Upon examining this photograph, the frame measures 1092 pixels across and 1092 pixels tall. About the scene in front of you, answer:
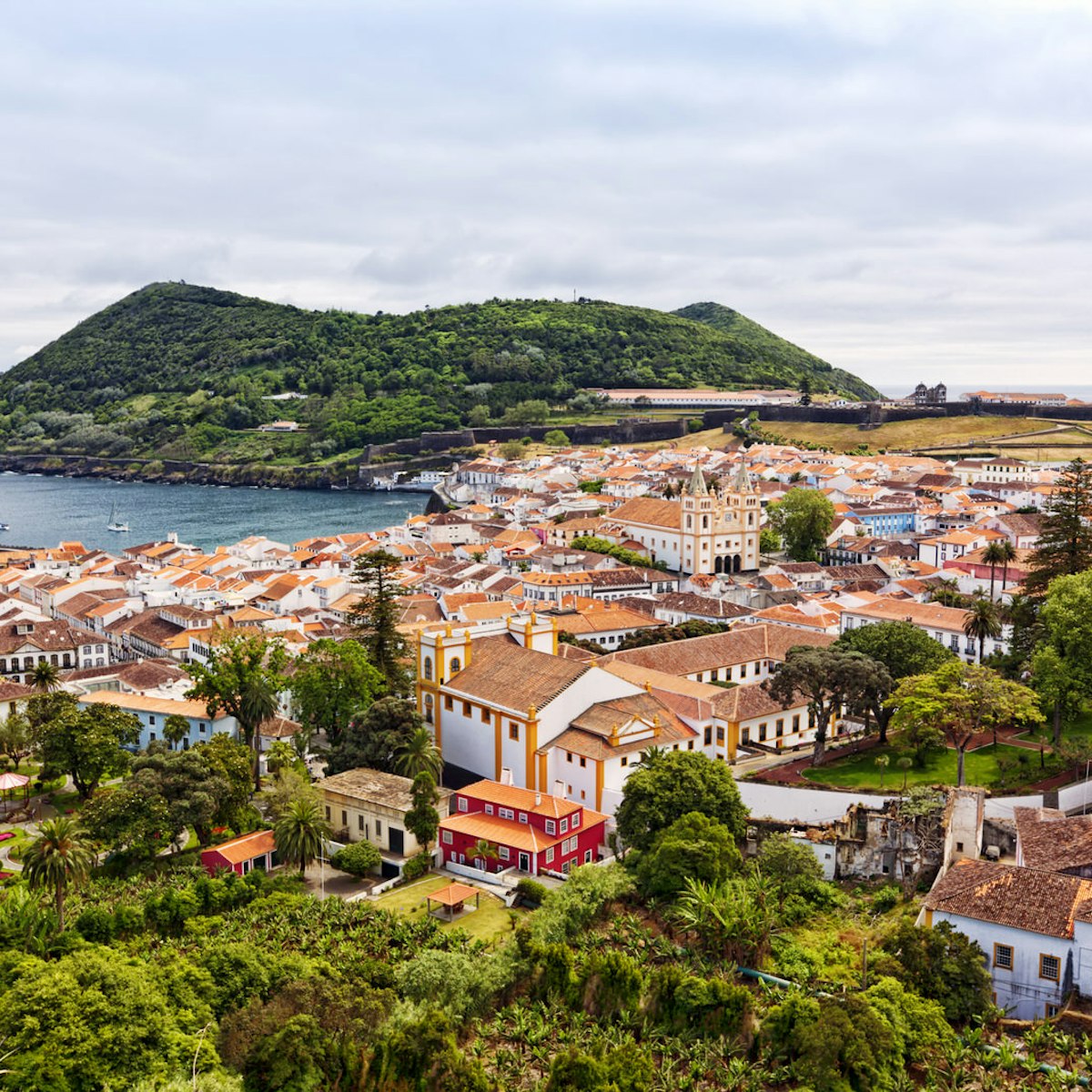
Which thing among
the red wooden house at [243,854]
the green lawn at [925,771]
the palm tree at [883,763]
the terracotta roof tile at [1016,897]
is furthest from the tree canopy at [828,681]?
the red wooden house at [243,854]

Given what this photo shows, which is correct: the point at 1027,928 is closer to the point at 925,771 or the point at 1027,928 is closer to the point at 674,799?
the point at 674,799

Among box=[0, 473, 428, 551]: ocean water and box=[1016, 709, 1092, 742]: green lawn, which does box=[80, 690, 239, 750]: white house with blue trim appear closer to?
box=[1016, 709, 1092, 742]: green lawn

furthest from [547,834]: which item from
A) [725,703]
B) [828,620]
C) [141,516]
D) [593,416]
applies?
[593,416]

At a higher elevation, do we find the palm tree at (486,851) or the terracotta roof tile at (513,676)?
the terracotta roof tile at (513,676)

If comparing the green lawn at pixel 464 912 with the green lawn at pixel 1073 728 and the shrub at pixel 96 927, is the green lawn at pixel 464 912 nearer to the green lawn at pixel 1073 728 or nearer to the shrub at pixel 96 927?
the shrub at pixel 96 927

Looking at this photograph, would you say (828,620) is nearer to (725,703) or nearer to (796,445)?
(725,703)
